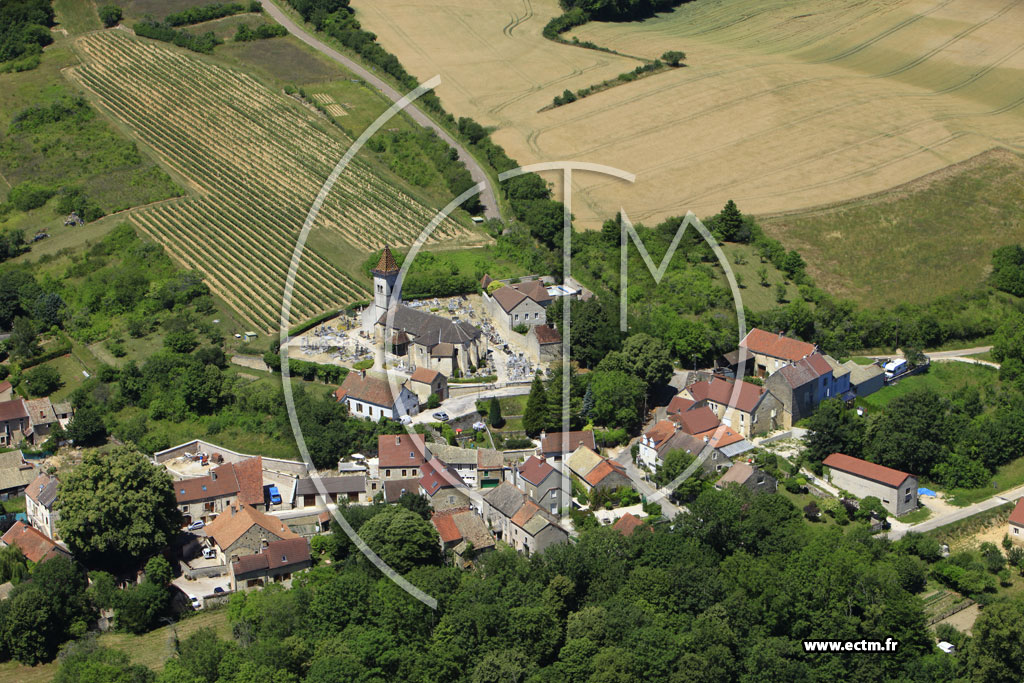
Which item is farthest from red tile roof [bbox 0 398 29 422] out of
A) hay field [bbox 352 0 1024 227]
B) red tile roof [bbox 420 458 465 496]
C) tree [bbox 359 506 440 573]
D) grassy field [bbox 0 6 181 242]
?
hay field [bbox 352 0 1024 227]

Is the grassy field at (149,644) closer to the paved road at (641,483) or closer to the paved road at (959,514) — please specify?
the paved road at (641,483)

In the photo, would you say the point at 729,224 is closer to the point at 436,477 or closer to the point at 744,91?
A: the point at 744,91

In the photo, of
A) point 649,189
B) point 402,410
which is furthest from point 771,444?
point 649,189

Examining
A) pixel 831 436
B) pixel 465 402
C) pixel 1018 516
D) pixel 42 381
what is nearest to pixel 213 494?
pixel 465 402

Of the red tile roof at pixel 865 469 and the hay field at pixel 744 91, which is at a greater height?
the hay field at pixel 744 91

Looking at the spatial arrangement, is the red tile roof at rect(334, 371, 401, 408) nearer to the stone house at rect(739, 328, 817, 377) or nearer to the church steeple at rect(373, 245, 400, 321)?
the church steeple at rect(373, 245, 400, 321)

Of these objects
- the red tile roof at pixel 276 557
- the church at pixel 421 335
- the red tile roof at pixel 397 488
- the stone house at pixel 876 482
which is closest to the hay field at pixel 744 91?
the church at pixel 421 335
